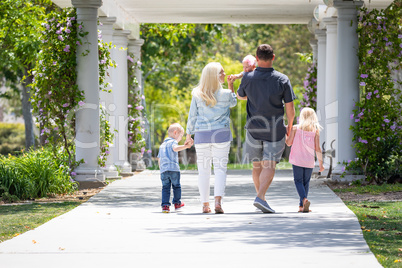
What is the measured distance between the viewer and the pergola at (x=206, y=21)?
1338cm

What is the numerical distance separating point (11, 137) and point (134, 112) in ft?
71.9

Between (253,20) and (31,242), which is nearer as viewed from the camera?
(31,242)

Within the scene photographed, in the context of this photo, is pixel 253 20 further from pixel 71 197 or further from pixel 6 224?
pixel 6 224

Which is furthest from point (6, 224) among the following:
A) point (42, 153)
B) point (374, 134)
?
point (374, 134)

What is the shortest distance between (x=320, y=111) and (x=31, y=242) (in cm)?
1088

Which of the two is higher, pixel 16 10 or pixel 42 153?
pixel 16 10

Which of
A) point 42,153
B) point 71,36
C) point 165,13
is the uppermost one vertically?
point 165,13

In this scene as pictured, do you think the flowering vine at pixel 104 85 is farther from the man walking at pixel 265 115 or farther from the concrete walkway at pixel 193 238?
the man walking at pixel 265 115

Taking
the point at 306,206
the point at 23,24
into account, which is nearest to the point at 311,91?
the point at 23,24

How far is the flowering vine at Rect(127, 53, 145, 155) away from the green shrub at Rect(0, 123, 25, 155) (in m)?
20.0

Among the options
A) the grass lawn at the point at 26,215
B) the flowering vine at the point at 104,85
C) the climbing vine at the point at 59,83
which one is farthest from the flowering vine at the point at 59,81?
the grass lawn at the point at 26,215

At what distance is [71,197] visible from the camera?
11789mm

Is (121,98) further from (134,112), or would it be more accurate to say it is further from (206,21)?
(206,21)

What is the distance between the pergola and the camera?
13.4 meters
